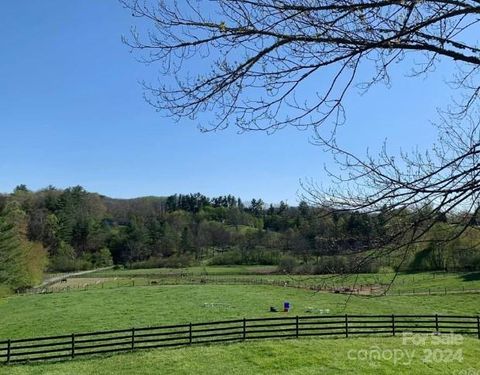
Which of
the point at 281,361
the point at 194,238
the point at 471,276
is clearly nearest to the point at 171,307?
the point at 281,361

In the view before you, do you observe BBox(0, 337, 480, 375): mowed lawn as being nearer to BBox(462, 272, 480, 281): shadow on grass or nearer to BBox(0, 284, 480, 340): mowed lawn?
BBox(0, 284, 480, 340): mowed lawn

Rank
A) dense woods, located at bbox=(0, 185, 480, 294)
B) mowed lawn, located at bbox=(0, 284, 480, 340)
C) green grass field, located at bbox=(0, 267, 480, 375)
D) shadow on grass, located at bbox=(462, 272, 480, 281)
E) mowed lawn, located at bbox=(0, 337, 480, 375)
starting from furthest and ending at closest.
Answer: shadow on grass, located at bbox=(462, 272, 480, 281), mowed lawn, located at bbox=(0, 284, 480, 340), green grass field, located at bbox=(0, 267, 480, 375), mowed lawn, located at bbox=(0, 337, 480, 375), dense woods, located at bbox=(0, 185, 480, 294)

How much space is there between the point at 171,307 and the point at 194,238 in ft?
281

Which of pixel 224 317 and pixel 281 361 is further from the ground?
pixel 281 361

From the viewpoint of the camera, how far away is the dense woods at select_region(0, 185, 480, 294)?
11.5ft

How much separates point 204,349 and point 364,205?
16.7m

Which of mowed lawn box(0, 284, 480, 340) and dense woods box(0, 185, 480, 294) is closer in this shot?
dense woods box(0, 185, 480, 294)

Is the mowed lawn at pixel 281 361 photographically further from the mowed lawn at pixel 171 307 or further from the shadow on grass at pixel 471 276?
the shadow on grass at pixel 471 276

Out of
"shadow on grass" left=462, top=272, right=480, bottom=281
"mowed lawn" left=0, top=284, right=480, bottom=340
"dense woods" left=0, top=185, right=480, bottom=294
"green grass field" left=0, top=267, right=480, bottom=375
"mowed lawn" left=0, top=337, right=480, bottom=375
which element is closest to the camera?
"dense woods" left=0, top=185, right=480, bottom=294

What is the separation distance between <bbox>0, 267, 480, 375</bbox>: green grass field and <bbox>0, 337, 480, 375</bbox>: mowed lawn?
0.04 metres

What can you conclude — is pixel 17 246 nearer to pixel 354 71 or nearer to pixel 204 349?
pixel 204 349

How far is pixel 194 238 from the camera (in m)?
121

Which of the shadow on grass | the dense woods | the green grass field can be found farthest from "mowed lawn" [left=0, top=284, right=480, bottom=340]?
the shadow on grass

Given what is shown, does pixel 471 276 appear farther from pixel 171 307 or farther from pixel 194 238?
pixel 194 238
